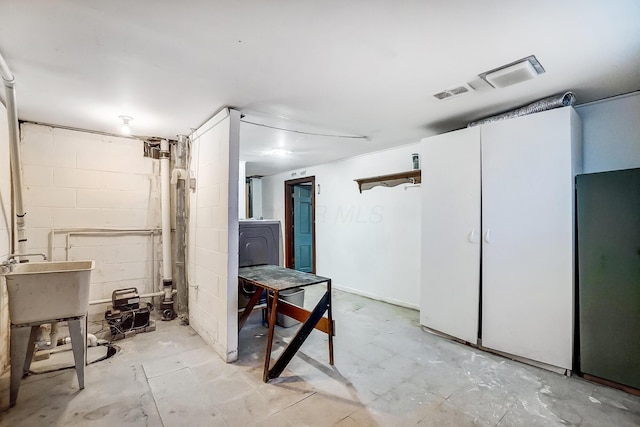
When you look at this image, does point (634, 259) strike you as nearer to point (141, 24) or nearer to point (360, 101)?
point (360, 101)

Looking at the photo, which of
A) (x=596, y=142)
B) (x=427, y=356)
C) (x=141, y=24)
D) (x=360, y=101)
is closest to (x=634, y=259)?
(x=596, y=142)

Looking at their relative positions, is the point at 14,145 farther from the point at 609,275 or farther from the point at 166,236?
the point at 609,275

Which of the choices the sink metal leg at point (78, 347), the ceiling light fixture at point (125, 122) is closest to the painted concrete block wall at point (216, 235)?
→ the ceiling light fixture at point (125, 122)

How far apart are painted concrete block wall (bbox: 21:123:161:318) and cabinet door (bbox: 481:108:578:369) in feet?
12.7

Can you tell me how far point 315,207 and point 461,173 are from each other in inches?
122

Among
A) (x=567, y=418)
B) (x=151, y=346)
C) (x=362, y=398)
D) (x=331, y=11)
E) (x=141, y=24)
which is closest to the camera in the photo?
(x=331, y=11)

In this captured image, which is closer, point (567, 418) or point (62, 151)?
point (567, 418)

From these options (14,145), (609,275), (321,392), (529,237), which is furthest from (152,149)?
(609,275)

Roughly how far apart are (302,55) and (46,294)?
2.36 metres

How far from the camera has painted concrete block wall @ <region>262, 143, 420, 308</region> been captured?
396 cm

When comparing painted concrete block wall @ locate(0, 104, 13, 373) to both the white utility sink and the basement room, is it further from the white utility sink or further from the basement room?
the white utility sink

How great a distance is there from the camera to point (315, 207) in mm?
5547

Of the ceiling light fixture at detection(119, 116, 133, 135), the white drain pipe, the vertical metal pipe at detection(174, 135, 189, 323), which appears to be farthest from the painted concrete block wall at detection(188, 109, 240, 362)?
the white drain pipe

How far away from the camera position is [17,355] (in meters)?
1.84
